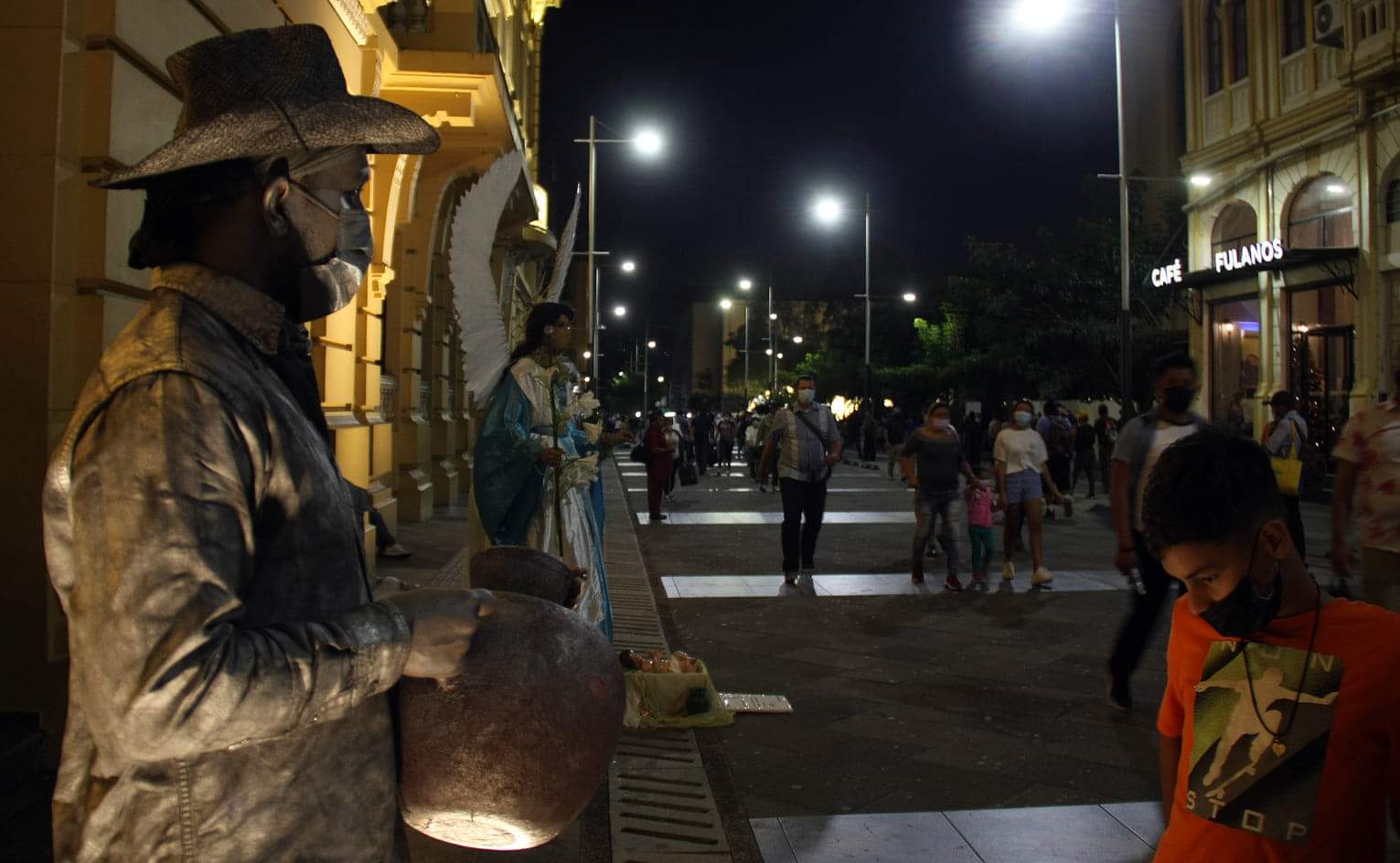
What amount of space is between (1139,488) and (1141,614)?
24.9 inches

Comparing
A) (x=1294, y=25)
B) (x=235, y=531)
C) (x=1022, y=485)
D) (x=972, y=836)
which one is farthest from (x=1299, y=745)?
(x=1294, y=25)

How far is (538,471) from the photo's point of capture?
17.3ft

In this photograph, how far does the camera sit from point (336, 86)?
149 centimetres

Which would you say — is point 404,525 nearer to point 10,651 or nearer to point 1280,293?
point 10,651

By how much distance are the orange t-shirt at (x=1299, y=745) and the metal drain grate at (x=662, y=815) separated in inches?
89.7

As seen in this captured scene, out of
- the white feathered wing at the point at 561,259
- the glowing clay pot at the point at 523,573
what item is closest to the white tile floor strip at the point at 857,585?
the white feathered wing at the point at 561,259

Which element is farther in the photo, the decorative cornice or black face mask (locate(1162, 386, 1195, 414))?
the decorative cornice

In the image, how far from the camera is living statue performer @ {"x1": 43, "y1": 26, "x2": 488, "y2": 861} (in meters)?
1.17

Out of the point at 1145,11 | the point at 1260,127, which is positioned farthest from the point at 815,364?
the point at 1260,127

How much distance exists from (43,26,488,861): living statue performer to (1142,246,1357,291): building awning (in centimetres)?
2343

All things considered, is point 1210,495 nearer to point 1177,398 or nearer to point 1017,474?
point 1177,398

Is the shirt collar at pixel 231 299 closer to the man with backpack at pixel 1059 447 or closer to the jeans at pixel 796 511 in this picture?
the jeans at pixel 796 511

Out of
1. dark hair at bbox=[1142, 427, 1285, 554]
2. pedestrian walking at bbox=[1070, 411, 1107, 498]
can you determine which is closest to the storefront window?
pedestrian walking at bbox=[1070, 411, 1107, 498]

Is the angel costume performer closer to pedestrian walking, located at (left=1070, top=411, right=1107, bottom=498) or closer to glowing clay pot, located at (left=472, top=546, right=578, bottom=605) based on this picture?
glowing clay pot, located at (left=472, top=546, right=578, bottom=605)
